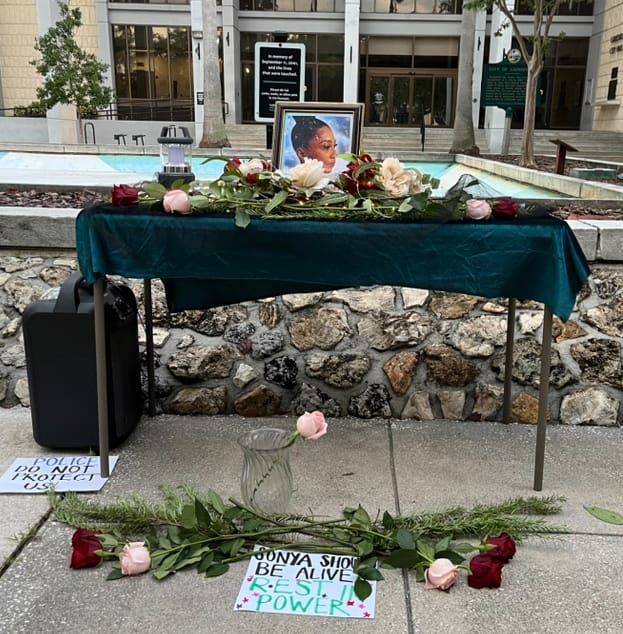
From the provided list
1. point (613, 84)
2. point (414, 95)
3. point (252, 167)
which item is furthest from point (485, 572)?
point (414, 95)

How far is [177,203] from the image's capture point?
279cm

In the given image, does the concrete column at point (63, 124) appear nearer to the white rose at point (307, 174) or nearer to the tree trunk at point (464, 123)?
the tree trunk at point (464, 123)

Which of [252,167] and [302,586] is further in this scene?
[252,167]

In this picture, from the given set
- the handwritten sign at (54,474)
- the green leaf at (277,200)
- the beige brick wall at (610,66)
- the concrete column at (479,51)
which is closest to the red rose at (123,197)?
the green leaf at (277,200)

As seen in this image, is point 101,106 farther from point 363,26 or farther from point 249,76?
point 363,26

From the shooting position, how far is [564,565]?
248 centimetres

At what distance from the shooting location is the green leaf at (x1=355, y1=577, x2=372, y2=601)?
225 cm

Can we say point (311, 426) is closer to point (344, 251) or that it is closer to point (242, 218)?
point (344, 251)

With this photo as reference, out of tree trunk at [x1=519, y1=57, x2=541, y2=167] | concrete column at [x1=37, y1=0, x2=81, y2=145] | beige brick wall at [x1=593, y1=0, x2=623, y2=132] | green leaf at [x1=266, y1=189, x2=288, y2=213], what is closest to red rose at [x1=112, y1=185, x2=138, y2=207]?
green leaf at [x1=266, y1=189, x2=288, y2=213]

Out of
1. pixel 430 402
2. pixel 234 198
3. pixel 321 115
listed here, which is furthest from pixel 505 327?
pixel 234 198

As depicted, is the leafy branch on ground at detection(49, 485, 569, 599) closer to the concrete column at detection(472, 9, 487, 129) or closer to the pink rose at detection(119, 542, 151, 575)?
the pink rose at detection(119, 542, 151, 575)

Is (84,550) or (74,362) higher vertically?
(74,362)

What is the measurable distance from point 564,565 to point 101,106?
23854 millimetres

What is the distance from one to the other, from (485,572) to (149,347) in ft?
7.25
